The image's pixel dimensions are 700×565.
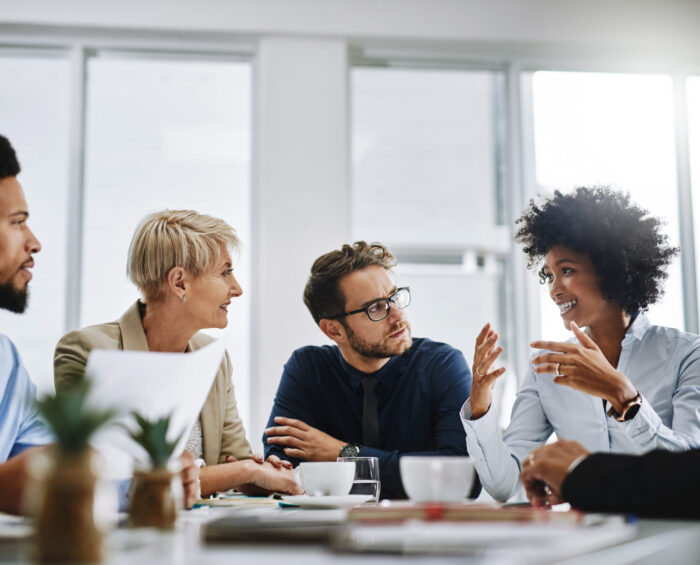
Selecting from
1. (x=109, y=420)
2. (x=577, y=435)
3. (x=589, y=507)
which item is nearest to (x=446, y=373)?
(x=577, y=435)

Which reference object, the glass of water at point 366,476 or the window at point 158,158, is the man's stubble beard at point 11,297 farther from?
the window at point 158,158

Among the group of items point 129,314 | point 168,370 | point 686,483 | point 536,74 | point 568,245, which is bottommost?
point 686,483

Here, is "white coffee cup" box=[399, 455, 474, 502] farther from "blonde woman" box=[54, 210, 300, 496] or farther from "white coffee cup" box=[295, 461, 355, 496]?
"blonde woman" box=[54, 210, 300, 496]

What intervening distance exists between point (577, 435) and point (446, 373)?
0.46 m

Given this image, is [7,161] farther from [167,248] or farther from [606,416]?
[606,416]

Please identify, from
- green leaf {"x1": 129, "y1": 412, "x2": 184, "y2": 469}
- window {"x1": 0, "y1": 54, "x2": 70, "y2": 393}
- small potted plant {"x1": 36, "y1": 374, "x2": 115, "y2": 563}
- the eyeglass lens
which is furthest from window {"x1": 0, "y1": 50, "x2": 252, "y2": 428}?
small potted plant {"x1": 36, "y1": 374, "x2": 115, "y2": 563}

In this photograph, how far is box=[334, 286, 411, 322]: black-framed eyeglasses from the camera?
254 centimetres

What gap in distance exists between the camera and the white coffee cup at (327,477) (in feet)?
4.79

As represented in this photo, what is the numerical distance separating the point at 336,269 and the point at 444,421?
2.14 feet

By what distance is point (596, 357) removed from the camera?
172cm

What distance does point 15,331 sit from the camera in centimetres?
358

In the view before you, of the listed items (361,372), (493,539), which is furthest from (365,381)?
(493,539)

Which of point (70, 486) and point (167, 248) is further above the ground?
point (167, 248)

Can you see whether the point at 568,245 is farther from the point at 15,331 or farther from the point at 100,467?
the point at 15,331
